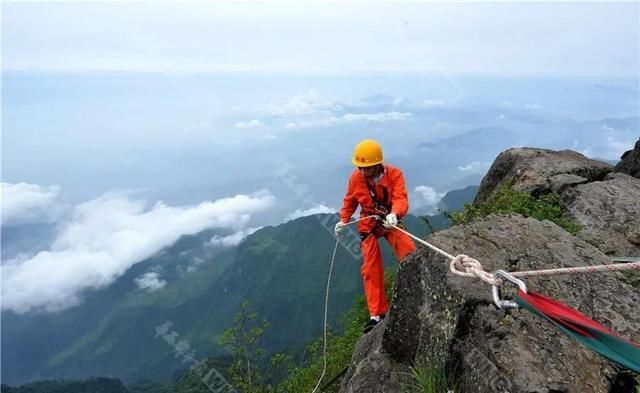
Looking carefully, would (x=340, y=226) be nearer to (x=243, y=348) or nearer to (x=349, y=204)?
(x=349, y=204)

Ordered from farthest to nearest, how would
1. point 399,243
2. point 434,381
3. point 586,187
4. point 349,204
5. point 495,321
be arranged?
point 586,187, point 349,204, point 399,243, point 434,381, point 495,321

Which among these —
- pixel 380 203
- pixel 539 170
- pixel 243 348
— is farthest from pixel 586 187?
pixel 243 348

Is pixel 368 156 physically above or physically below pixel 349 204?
above

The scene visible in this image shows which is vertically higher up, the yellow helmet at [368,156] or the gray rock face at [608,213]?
the yellow helmet at [368,156]

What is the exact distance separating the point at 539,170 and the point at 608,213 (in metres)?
3.24

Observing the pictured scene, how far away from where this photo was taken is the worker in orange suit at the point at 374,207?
782cm

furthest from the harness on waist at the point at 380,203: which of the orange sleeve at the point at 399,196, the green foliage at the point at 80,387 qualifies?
the green foliage at the point at 80,387

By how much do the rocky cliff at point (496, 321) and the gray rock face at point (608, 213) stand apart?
108 mm

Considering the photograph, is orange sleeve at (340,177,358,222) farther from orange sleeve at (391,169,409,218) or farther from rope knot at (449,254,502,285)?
rope knot at (449,254,502,285)

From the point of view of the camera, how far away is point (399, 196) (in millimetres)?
7883

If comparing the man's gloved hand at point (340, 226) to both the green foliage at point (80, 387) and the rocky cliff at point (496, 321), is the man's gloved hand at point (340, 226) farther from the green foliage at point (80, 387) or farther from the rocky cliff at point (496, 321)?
the green foliage at point (80, 387)

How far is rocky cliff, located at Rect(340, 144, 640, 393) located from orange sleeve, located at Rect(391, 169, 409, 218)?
148 centimetres

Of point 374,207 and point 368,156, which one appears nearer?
point 368,156

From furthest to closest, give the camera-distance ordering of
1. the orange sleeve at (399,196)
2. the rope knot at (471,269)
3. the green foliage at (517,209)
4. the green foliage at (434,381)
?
the green foliage at (517,209) < the orange sleeve at (399,196) < the green foliage at (434,381) < the rope knot at (471,269)
